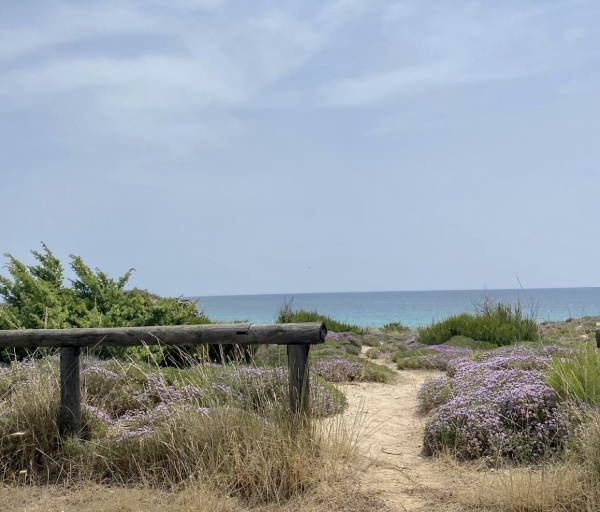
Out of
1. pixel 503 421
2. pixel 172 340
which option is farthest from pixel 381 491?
pixel 172 340

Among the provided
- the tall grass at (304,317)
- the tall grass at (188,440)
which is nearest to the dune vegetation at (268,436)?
the tall grass at (188,440)

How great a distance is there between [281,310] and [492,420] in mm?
12284

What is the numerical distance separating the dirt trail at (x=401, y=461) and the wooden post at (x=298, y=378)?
Result: 84 cm

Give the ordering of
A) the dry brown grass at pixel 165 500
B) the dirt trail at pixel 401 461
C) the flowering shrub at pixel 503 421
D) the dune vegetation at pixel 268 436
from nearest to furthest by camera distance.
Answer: the dry brown grass at pixel 165 500, the dune vegetation at pixel 268 436, the dirt trail at pixel 401 461, the flowering shrub at pixel 503 421

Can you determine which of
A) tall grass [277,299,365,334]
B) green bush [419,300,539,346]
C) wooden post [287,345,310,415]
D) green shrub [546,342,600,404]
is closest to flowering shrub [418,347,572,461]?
green shrub [546,342,600,404]

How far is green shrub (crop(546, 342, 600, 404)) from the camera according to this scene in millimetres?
5741

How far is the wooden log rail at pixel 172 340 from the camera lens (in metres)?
5.51

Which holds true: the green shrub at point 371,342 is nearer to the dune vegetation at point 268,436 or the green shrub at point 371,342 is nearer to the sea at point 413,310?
the sea at point 413,310

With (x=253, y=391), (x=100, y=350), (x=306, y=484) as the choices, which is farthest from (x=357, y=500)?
(x=100, y=350)

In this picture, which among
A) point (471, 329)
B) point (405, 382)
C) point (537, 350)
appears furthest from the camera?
point (471, 329)

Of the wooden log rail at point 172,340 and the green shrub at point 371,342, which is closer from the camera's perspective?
the wooden log rail at point 172,340

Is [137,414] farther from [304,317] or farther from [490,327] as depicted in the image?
[304,317]

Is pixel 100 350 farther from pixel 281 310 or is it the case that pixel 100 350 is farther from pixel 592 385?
pixel 281 310

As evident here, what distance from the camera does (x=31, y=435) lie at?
5.91m
